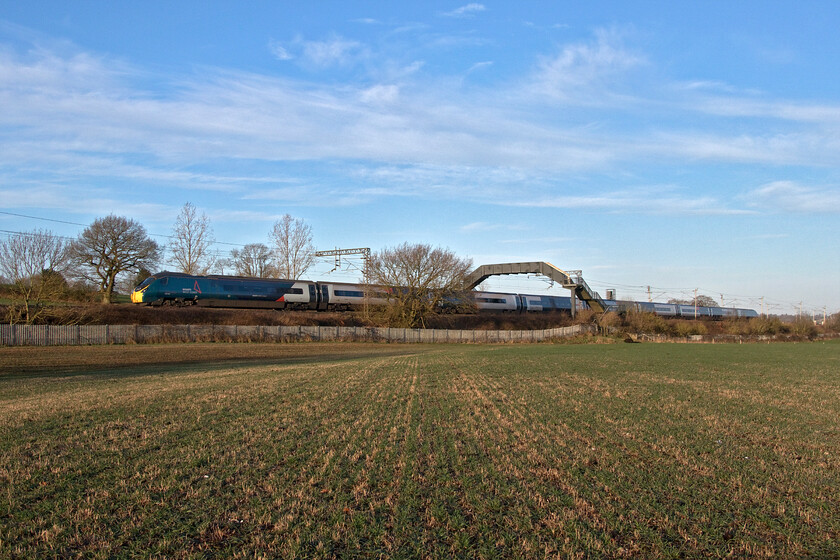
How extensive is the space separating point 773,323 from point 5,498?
9731 centimetres

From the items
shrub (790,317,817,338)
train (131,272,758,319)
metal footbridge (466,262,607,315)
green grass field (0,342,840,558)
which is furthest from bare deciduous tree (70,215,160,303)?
shrub (790,317,817,338)

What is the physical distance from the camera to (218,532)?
5469mm

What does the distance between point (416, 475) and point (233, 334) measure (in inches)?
1631

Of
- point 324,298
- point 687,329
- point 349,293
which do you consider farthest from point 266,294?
point 687,329

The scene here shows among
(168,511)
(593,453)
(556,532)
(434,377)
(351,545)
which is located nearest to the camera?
(351,545)

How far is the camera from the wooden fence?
37719 millimetres

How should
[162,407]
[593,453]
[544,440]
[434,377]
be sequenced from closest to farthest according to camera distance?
[593,453], [544,440], [162,407], [434,377]

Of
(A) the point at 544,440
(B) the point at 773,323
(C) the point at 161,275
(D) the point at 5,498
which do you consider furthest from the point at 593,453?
Result: (B) the point at 773,323

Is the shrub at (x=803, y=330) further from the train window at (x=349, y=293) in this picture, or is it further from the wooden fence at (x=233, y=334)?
the train window at (x=349, y=293)

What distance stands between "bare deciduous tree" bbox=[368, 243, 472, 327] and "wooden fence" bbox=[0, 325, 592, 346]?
96.7 inches

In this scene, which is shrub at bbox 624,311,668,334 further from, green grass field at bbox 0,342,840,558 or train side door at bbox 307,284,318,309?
green grass field at bbox 0,342,840,558

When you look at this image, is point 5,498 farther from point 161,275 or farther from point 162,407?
point 161,275

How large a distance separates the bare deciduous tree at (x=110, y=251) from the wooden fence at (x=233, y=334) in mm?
19259

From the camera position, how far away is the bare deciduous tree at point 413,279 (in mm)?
58188
